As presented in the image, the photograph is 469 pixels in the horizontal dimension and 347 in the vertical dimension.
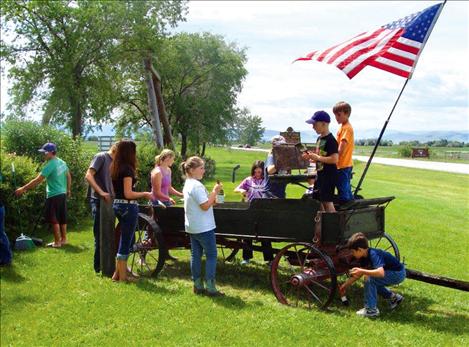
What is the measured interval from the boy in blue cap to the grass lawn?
1.33 metres

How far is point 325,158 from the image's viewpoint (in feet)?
20.5

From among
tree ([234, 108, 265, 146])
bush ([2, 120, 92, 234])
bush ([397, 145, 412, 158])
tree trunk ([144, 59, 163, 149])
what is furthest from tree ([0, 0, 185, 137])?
tree ([234, 108, 265, 146])

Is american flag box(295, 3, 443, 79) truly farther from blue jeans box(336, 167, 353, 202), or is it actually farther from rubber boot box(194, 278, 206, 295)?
rubber boot box(194, 278, 206, 295)

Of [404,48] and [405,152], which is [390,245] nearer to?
[404,48]

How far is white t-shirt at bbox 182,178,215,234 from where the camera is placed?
6621mm

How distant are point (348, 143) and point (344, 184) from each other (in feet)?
1.61

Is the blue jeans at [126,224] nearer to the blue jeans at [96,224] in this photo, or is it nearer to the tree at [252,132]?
the blue jeans at [96,224]

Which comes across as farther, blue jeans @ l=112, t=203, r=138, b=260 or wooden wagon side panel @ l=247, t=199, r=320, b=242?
blue jeans @ l=112, t=203, r=138, b=260

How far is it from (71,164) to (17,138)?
5.53 ft

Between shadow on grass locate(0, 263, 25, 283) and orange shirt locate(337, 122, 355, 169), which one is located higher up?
orange shirt locate(337, 122, 355, 169)

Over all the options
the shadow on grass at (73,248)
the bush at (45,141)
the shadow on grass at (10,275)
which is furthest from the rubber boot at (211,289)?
the bush at (45,141)

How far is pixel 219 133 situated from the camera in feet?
141

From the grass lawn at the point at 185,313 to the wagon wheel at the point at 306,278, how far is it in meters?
0.21

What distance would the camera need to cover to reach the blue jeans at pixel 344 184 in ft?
21.3
